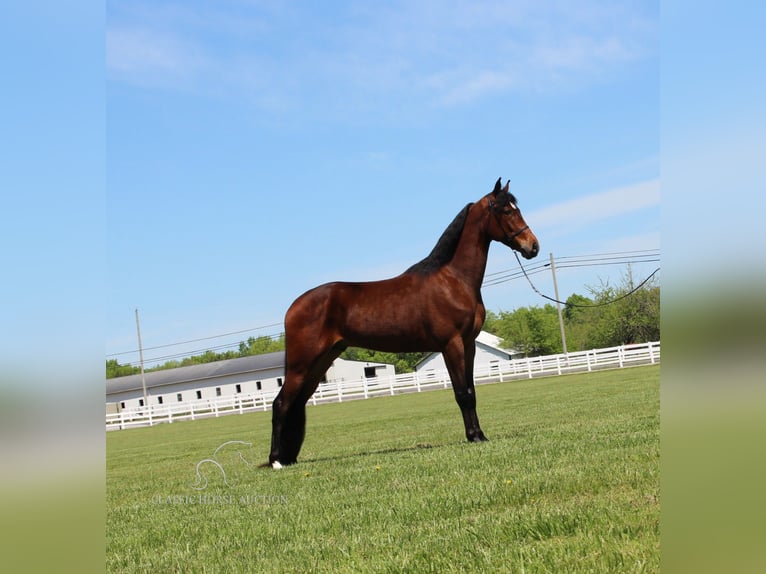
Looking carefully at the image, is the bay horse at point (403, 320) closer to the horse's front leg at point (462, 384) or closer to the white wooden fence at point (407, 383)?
the horse's front leg at point (462, 384)

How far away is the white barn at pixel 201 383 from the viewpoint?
5519 centimetres

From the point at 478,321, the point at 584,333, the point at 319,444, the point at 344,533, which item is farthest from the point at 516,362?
the point at 344,533

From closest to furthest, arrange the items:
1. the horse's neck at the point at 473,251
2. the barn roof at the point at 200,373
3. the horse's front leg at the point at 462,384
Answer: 1. the horse's front leg at the point at 462,384
2. the horse's neck at the point at 473,251
3. the barn roof at the point at 200,373

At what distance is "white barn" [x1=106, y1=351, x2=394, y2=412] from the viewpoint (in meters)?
55.2

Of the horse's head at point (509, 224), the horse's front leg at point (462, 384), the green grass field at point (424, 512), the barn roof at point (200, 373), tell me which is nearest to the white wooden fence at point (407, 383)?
the barn roof at point (200, 373)

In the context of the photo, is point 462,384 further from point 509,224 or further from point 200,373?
point 200,373

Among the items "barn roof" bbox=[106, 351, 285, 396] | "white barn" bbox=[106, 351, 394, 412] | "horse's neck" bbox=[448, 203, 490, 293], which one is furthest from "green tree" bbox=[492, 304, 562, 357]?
"horse's neck" bbox=[448, 203, 490, 293]

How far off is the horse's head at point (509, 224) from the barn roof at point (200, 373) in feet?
154

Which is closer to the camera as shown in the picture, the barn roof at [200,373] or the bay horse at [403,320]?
the bay horse at [403,320]

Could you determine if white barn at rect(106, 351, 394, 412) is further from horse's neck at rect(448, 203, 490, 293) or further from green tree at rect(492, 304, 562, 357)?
horse's neck at rect(448, 203, 490, 293)

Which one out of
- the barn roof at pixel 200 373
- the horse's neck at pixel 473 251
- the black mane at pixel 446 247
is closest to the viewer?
the horse's neck at pixel 473 251

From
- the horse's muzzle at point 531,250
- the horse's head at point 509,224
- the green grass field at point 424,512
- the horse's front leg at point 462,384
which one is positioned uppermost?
the horse's head at point 509,224
